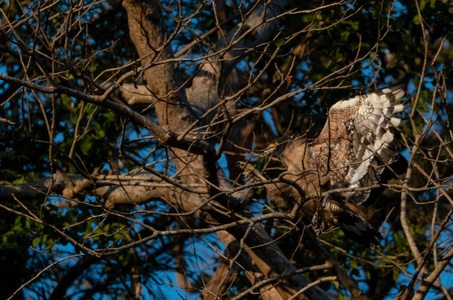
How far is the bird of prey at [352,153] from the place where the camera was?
4.62 m

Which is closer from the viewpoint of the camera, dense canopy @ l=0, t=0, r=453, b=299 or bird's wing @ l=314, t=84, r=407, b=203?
dense canopy @ l=0, t=0, r=453, b=299

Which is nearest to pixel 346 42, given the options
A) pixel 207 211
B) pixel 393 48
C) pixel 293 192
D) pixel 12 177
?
pixel 393 48

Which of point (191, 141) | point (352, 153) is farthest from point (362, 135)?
point (191, 141)

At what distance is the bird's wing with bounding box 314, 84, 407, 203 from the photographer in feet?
15.2

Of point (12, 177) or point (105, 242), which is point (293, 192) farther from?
point (12, 177)

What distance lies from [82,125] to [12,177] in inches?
33.8

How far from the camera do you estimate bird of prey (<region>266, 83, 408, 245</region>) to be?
4625mm

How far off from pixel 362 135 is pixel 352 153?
21 cm

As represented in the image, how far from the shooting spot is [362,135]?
16.4ft

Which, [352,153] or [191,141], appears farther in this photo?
[352,153]

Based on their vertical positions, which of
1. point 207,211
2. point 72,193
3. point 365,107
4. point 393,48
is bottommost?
point 207,211

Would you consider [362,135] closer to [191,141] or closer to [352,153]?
[352,153]

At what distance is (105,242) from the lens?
5.72 metres

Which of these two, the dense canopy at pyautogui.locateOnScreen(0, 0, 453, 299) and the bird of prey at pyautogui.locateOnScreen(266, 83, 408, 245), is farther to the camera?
the bird of prey at pyautogui.locateOnScreen(266, 83, 408, 245)
